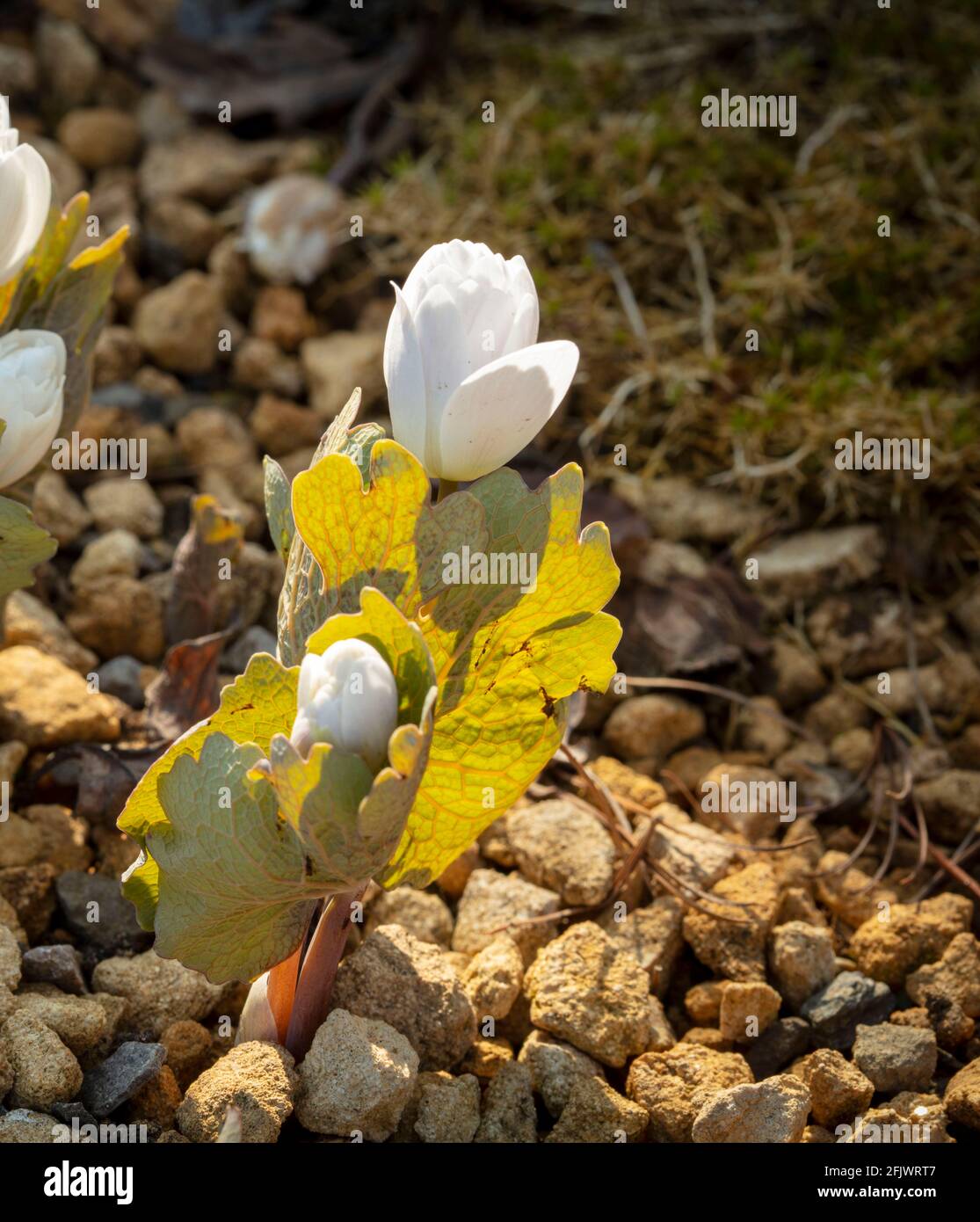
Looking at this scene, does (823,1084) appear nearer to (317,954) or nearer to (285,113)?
(317,954)

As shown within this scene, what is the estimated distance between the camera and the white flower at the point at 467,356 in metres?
1.18

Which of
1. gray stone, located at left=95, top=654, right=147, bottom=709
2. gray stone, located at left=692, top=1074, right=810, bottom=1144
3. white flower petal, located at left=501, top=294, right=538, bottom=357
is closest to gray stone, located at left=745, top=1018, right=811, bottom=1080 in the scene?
gray stone, located at left=692, top=1074, right=810, bottom=1144

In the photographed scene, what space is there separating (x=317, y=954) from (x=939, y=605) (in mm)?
1205

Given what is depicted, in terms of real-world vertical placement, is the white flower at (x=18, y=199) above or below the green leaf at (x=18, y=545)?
Result: above

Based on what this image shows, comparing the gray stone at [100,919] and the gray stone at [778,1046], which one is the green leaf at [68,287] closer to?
the gray stone at [100,919]

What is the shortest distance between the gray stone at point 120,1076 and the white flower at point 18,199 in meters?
0.79

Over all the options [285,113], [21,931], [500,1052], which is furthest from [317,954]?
[285,113]

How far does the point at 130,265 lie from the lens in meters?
2.39

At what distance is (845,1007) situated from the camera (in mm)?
1461

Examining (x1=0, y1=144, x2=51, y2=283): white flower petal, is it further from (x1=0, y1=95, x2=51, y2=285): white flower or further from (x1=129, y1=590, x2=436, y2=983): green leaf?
(x1=129, y1=590, x2=436, y2=983): green leaf

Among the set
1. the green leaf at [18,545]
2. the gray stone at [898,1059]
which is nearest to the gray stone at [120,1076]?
the green leaf at [18,545]

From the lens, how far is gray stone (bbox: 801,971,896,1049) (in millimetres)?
1458

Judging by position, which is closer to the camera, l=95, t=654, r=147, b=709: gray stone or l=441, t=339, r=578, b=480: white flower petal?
l=441, t=339, r=578, b=480: white flower petal

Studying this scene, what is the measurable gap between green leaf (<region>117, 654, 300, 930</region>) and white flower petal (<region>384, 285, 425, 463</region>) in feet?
0.80
